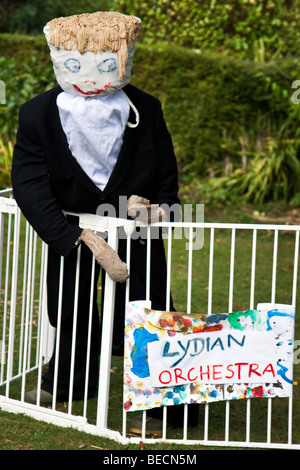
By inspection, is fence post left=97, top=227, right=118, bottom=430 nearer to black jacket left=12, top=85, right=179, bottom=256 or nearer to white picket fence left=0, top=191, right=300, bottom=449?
white picket fence left=0, top=191, right=300, bottom=449

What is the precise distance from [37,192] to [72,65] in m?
0.58

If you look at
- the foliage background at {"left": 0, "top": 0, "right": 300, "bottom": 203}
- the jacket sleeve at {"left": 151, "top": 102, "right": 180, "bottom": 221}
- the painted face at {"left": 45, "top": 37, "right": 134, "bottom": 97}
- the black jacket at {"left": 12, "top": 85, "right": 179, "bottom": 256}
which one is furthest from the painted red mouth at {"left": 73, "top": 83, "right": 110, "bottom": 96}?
the foliage background at {"left": 0, "top": 0, "right": 300, "bottom": 203}

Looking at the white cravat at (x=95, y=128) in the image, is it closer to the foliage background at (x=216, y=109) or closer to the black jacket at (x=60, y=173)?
the black jacket at (x=60, y=173)

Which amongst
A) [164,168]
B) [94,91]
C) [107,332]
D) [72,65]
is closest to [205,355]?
[107,332]

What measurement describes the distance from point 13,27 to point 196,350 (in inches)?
431

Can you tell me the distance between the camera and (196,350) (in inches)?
124

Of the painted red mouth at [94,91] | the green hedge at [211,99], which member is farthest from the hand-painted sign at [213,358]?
the green hedge at [211,99]

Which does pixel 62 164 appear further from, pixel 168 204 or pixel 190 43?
pixel 190 43

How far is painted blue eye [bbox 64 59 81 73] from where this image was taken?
3.15 m

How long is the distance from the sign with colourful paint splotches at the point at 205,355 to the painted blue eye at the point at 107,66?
3.37 feet

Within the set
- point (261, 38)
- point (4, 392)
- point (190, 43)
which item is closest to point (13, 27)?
point (190, 43)

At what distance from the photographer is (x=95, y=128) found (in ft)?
10.7

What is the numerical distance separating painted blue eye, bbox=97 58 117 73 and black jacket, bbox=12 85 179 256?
0.29 meters

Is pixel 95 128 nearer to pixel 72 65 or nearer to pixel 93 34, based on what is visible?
pixel 72 65
